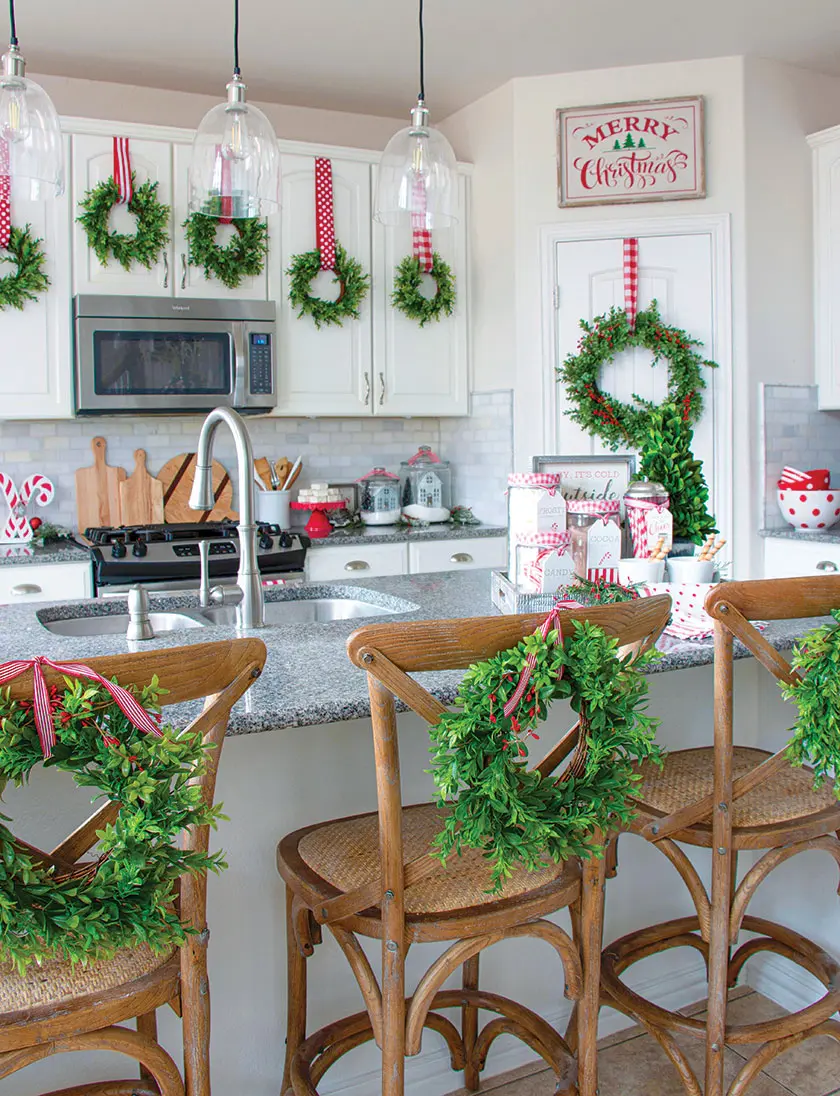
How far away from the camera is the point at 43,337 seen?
3.82 metres

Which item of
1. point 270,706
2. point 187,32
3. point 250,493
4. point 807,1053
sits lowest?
point 807,1053

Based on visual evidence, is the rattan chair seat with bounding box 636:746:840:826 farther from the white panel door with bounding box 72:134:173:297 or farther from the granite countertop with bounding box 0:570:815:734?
the white panel door with bounding box 72:134:173:297

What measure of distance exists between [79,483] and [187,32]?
1.77 meters

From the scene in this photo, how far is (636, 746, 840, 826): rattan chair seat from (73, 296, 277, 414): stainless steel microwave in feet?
8.80

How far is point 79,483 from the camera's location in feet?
13.8

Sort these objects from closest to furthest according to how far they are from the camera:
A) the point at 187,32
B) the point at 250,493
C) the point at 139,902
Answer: the point at 139,902 → the point at 250,493 → the point at 187,32

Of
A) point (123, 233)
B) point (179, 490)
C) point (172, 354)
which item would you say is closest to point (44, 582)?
point (179, 490)

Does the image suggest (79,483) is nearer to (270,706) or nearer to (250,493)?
(250,493)

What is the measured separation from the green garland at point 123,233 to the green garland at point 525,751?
10.2 ft

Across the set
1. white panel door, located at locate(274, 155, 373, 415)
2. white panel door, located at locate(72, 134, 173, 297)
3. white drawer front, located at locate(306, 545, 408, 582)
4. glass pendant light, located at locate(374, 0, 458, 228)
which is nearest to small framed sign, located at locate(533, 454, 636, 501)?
glass pendant light, located at locate(374, 0, 458, 228)

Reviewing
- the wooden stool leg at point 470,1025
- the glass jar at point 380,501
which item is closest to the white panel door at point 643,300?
the glass jar at point 380,501

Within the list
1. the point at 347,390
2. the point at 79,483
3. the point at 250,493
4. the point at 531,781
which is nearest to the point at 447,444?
the point at 347,390

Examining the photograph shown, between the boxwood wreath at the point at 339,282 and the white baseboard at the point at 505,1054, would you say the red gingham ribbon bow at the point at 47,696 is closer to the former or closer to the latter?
the white baseboard at the point at 505,1054

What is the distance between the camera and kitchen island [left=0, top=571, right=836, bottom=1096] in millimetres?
1605
